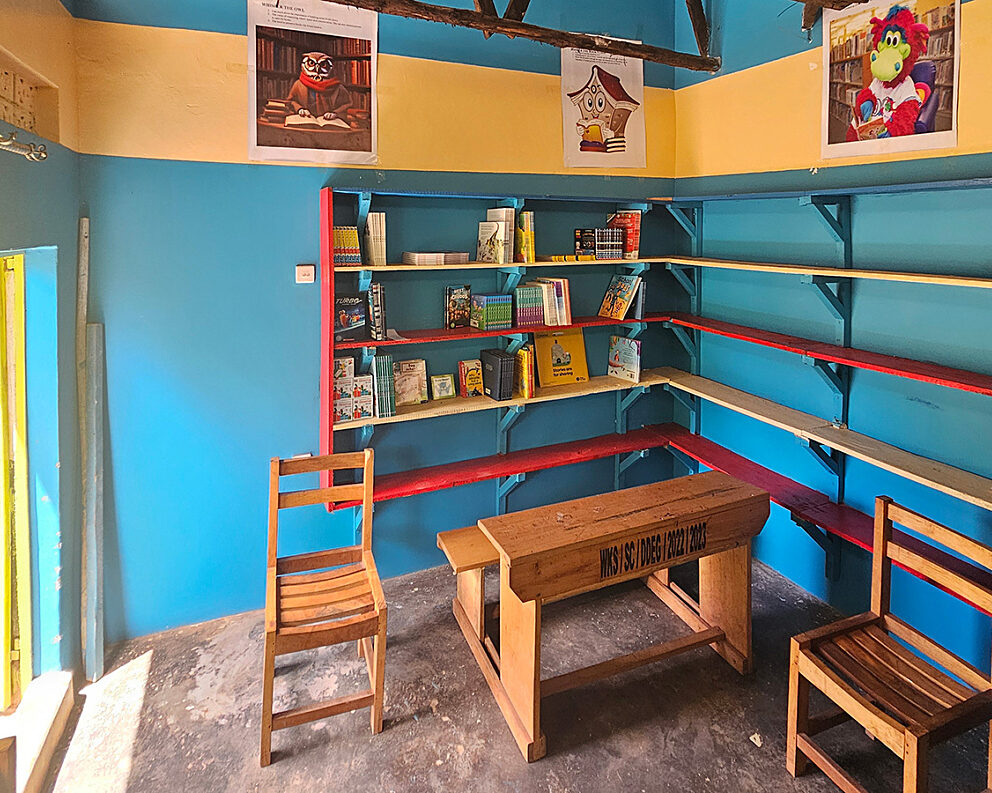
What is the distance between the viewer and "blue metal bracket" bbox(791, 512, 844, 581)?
3383mm

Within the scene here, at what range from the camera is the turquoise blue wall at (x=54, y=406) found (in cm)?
263

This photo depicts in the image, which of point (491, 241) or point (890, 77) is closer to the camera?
point (890, 77)

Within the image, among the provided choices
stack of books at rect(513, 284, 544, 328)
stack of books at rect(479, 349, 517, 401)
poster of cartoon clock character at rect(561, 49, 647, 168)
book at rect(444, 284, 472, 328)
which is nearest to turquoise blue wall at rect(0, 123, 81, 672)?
book at rect(444, 284, 472, 328)

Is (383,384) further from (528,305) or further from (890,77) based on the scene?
(890,77)

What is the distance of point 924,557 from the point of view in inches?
97.3

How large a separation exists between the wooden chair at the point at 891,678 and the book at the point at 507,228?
6.95ft

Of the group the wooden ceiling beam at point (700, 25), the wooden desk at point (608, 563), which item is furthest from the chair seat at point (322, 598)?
the wooden ceiling beam at point (700, 25)

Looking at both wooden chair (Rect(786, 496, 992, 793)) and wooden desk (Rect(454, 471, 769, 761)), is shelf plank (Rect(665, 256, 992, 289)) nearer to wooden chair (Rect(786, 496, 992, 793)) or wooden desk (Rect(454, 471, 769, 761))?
wooden chair (Rect(786, 496, 992, 793))

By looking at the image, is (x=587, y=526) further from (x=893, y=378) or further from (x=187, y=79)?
(x=187, y=79)

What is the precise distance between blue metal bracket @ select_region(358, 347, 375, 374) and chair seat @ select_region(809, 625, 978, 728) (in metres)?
2.38

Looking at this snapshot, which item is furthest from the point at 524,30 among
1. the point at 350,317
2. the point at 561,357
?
the point at 561,357

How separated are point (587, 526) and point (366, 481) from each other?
1049 millimetres

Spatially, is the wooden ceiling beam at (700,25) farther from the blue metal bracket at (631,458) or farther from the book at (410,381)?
the blue metal bracket at (631,458)

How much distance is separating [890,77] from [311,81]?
271cm
